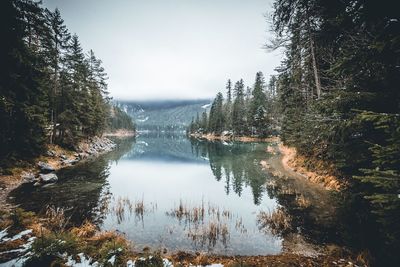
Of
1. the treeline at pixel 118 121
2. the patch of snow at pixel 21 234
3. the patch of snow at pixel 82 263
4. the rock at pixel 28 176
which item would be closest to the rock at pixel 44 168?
the rock at pixel 28 176

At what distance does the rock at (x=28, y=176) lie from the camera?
17.0 meters

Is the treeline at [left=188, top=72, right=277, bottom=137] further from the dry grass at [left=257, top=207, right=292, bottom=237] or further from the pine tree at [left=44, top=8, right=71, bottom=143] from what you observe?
the dry grass at [left=257, top=207, right=292, bottom=237]

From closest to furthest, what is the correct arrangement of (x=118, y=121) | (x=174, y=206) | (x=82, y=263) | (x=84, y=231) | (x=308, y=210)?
1. (x=82, y=263)
2. (x=84, y=231)
3. (x=308, y=210)
4. (x=174, y=206)
5. (x=118, y=121)

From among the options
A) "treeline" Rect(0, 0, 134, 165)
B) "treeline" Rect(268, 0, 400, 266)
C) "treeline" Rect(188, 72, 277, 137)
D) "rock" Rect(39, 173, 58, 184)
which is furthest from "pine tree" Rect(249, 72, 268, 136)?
"treeline" Rect(268, 0, 400, 266)

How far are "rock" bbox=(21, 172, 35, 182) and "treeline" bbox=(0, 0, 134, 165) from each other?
5.18ft

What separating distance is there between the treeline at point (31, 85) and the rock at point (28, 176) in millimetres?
1579

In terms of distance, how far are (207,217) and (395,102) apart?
30.6 ft

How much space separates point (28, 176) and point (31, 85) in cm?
672

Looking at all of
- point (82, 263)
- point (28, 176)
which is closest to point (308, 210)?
point (82, 263)

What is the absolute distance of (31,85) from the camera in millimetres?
16766

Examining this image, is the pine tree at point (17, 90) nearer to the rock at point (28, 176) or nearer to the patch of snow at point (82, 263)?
the rock at point (28, 176)

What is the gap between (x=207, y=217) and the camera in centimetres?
1220

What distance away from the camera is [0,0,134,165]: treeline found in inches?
529

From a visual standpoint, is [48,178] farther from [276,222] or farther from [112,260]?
[276,222]
